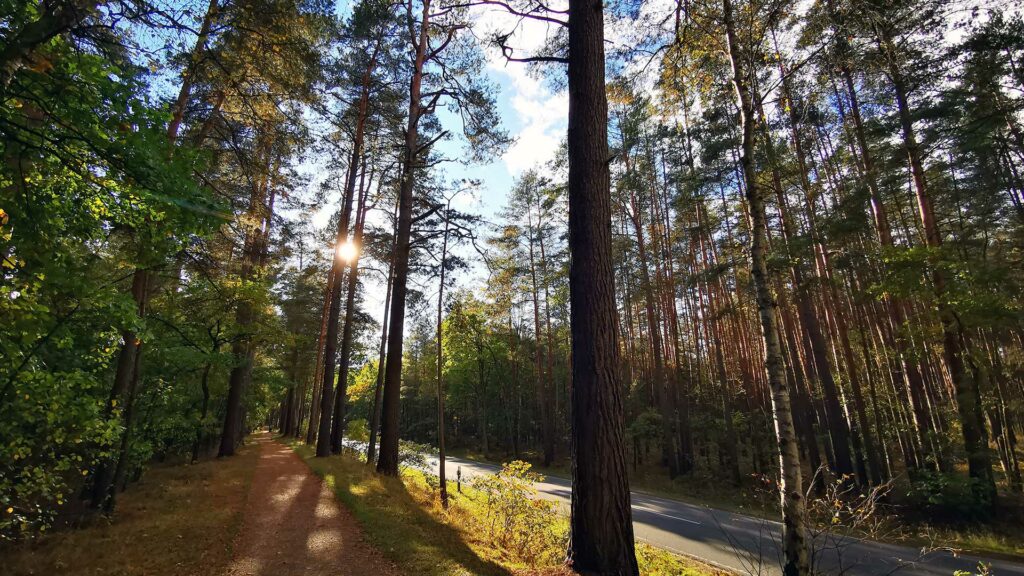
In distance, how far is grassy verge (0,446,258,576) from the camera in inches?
198

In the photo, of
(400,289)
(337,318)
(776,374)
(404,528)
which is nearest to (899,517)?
(776,374)

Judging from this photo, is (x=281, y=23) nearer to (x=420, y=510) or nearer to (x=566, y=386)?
(x=420, y=510)

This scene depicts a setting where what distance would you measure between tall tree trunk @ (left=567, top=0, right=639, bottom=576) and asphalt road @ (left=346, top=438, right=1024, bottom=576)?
2488 mm

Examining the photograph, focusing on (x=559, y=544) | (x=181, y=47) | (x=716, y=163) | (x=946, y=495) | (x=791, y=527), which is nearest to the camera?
(x=791, y=527)

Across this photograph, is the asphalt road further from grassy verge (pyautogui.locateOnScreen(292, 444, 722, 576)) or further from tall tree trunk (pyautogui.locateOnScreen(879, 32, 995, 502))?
tall tree trunk (pyautogui.locateOnScreen(879, 32, 995, 502))

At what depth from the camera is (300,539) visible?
6207 mm

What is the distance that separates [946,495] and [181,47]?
1798 centimetres

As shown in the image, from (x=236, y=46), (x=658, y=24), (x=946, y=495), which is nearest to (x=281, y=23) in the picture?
(x=236, y=46)

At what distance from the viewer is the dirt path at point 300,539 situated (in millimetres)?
5172

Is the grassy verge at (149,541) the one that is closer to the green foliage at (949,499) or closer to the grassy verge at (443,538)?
the grassy verge at (443,538)

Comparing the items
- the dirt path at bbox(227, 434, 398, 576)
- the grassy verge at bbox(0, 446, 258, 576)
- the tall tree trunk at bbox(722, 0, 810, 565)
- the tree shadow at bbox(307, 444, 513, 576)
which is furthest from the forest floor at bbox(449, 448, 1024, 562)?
Result: the grassy verge at bbox(0, 446, 258, 576)

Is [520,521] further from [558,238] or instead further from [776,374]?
[558,238]

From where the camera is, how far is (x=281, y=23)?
242 inches

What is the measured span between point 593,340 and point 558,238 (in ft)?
60.8
